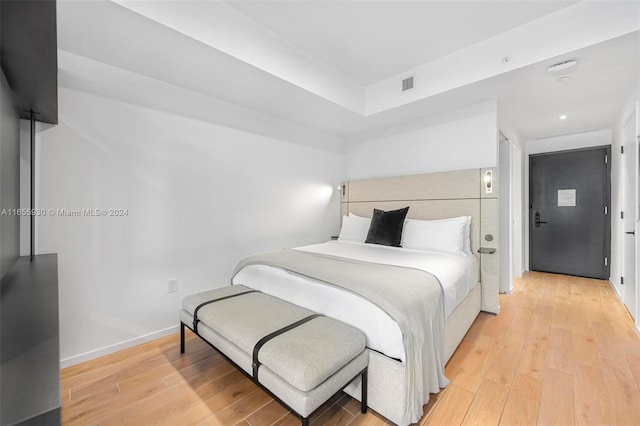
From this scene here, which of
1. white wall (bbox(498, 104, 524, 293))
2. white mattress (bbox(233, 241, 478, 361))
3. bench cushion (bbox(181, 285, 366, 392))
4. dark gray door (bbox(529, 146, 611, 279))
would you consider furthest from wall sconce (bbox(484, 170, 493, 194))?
dark gray door (bbox(529, 146, 611, 279))

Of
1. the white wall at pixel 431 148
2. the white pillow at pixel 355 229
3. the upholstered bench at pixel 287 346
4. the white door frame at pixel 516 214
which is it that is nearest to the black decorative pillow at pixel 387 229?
the white pillow at pixel 355 229

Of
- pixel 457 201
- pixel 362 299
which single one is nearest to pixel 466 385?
pixel 362 299

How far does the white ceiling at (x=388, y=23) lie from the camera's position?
2016 mm

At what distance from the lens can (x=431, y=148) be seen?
3.36m

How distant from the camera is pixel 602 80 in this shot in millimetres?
2500

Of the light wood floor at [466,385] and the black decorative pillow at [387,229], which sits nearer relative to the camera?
the light wood floor at [466,385]

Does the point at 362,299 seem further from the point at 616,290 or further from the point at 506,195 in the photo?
the point at 616,290

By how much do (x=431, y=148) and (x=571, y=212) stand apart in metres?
2.87

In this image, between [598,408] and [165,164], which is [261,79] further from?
[598,408]

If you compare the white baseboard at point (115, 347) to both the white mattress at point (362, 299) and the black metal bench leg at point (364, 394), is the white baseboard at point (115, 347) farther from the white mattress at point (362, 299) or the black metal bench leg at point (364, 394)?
the black metal bench leg at point (364, 394)

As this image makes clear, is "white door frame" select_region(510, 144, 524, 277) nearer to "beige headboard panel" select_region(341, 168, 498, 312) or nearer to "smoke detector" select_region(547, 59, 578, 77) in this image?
"beige headboard panel" select_region(341, 168, 498, 312)

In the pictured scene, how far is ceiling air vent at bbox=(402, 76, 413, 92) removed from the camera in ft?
9.50

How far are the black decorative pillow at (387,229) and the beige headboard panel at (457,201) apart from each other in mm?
402

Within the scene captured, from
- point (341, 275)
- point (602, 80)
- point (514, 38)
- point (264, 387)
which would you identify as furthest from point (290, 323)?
point (602, 80)
